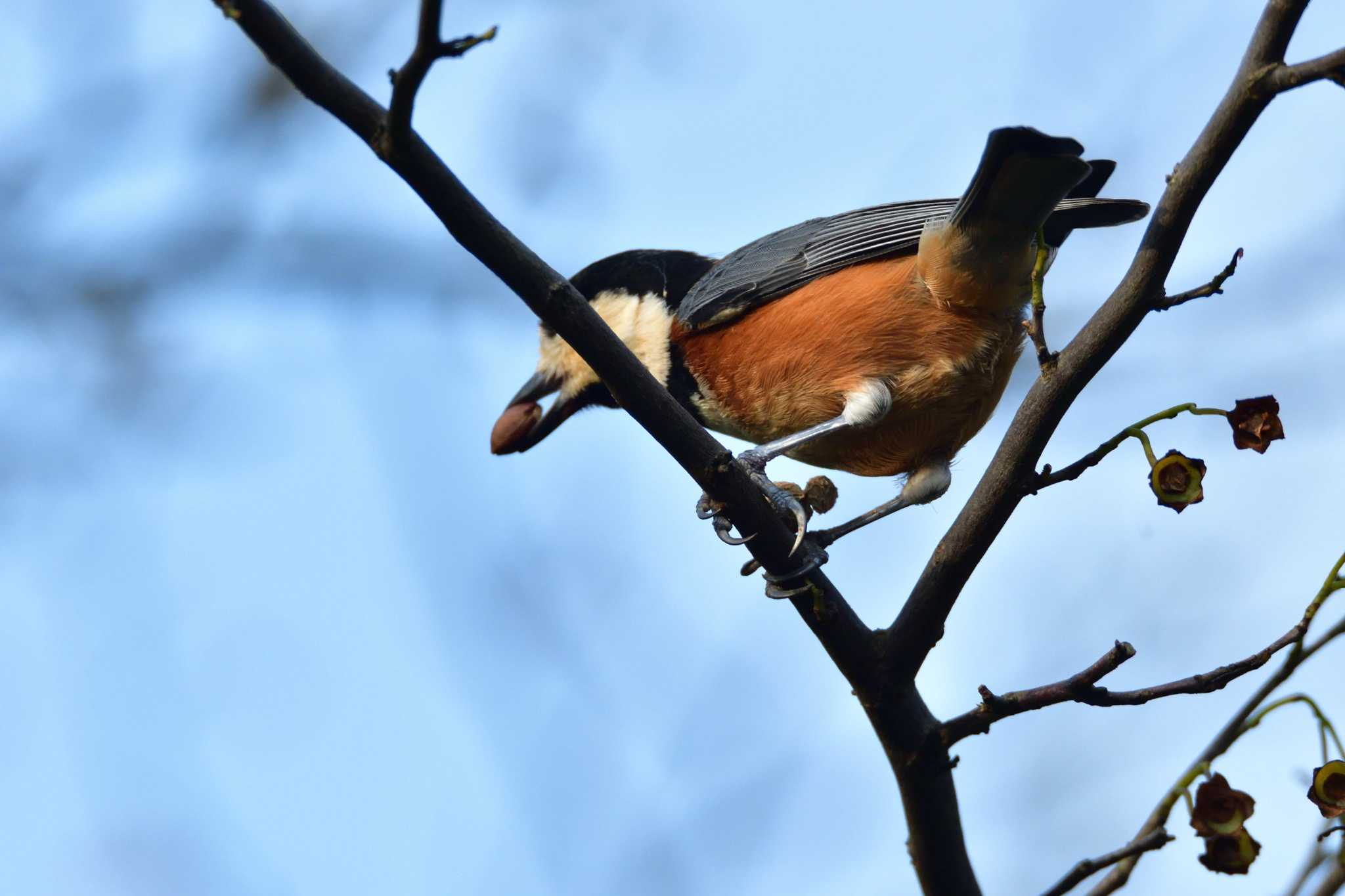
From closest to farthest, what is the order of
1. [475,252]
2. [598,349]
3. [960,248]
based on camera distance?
1. [475,252]
2. [598,349]
3. [960,248]

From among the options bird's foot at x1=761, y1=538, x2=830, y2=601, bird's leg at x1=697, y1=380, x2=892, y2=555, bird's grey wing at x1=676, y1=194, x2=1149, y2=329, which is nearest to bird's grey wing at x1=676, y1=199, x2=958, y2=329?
bird's grey wing at x1=676, y1=194, x2=1149, y2=329

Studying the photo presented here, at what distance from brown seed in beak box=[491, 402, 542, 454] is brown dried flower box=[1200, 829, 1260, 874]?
2.81 metres

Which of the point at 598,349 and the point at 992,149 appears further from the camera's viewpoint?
the point at 992,149

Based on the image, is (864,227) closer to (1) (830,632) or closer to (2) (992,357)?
(2) (992,357)

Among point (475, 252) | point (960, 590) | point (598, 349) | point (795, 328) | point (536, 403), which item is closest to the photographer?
point (475, 252)

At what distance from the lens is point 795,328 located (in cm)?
371

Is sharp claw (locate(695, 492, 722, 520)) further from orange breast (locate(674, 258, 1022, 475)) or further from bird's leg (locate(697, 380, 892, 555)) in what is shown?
orange breast (locate(674, 258, 1022, 475))

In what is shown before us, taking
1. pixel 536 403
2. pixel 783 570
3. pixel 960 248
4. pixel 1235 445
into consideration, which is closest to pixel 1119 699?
pixel 1235 445

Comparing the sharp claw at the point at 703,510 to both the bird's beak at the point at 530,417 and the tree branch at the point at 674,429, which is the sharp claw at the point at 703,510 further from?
the bird's beak at the point at 530,417

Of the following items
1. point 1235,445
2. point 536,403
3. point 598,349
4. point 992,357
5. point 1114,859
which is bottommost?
point 1114,859

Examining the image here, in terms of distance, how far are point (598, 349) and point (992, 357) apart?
5.56ft

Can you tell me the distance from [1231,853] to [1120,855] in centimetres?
18

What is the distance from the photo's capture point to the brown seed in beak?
169 inches

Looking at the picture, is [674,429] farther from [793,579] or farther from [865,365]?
[865,365]
